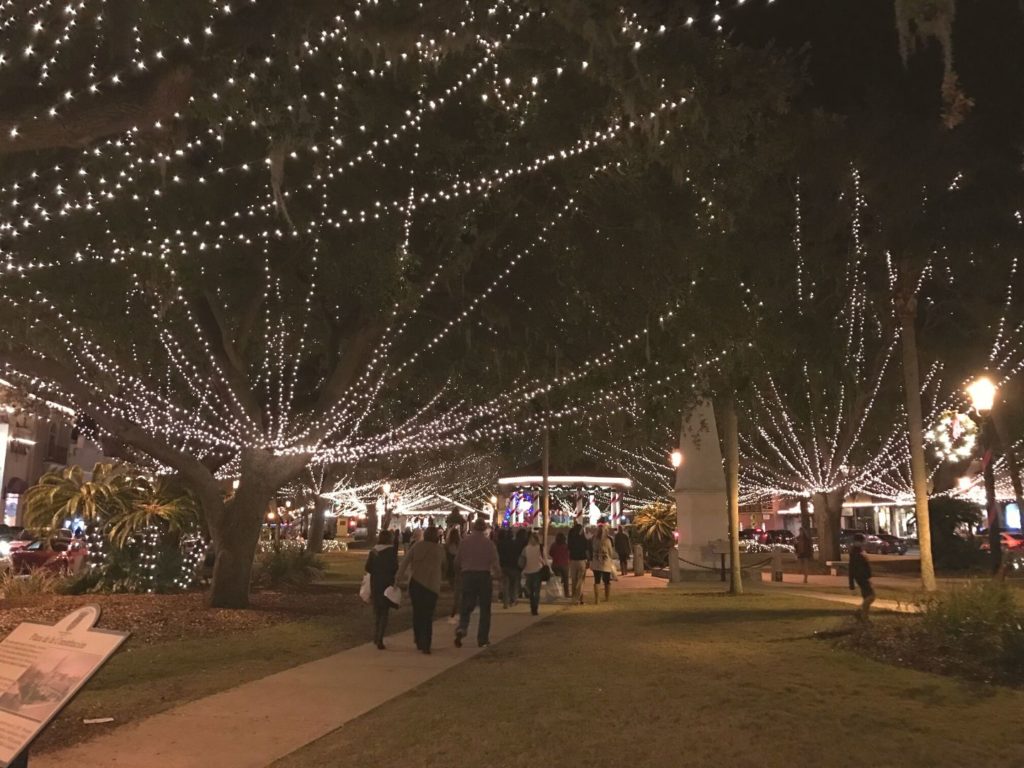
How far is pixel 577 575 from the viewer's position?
57.4 feet

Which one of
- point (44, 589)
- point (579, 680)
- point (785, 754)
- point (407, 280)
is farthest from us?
point (44, 589)

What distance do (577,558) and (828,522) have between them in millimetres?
17518

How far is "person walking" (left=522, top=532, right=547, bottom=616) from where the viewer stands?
15.0 m

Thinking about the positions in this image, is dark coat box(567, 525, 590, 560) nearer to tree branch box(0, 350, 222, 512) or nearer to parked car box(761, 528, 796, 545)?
tree branch box(0, 350, 222, 512)

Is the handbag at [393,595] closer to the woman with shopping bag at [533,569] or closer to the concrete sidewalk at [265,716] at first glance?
the concrete sidewalk at [265,716]

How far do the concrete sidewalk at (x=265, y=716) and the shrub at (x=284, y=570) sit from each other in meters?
10.5

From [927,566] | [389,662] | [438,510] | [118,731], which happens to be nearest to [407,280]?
[389,662]

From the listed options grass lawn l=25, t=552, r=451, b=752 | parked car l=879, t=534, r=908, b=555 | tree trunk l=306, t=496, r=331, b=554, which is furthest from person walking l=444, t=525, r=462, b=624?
parked car l=879, t=534, r=908, b=555

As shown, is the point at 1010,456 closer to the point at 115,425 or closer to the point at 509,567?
the point at 509,567

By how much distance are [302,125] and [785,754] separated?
23.7 ft

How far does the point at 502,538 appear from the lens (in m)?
17.3

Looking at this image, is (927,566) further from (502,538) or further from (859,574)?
(502,538)

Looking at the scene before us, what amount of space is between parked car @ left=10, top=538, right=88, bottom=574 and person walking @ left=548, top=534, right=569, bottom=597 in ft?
37.7

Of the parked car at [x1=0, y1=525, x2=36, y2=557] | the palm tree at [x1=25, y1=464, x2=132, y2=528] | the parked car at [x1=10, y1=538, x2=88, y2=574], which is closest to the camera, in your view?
the palm tree at [x1=25, y1=464, x2=132, y2=528]
